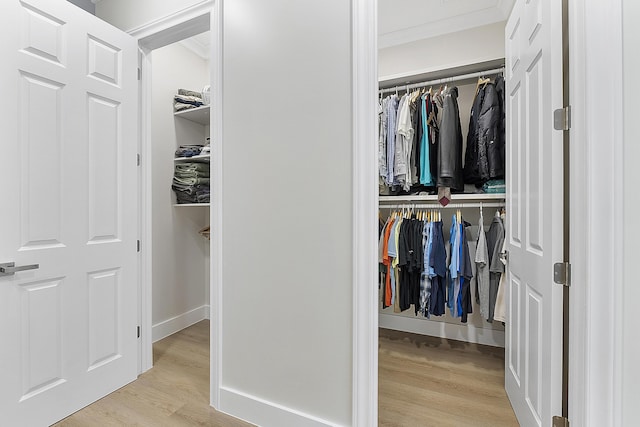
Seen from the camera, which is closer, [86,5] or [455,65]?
[86,5]

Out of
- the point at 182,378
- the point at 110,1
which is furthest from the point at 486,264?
the point at 110,1

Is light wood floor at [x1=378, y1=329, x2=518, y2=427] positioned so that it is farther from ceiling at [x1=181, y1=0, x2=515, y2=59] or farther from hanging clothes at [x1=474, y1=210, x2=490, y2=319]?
ceiling at [x1=181, y1=0, x2=515, y2=59]

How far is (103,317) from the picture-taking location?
1.89 metres

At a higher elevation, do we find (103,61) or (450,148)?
(103,61)

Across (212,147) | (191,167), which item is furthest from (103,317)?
(191,167)

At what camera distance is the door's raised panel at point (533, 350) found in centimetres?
135

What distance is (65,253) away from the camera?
1.71 meters

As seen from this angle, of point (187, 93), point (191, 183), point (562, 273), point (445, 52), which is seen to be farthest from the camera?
point (187, 93)

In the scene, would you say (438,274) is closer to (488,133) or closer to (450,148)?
(450,148)

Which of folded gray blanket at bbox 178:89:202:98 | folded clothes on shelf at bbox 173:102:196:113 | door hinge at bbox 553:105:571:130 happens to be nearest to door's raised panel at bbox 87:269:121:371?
folded clothes on shelf at bbox 173:102:196:113

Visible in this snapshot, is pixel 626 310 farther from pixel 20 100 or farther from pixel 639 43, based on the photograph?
pixel 20 100

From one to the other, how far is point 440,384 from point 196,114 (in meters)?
3.05

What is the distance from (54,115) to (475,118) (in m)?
2.73

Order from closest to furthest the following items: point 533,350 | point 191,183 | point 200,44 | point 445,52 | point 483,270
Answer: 1. point 533,350
2. point 483,270
3. point 445,52
4. point 191,183
5. point 200,44
